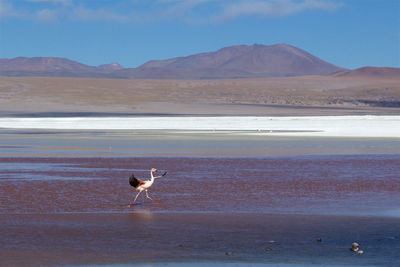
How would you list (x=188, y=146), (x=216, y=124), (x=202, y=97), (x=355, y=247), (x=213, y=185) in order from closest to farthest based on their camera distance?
(x=355, y=247) < (x=213, y=185) < (x=188, y=146) < (x=216, y=124) < (x=202, y=97)

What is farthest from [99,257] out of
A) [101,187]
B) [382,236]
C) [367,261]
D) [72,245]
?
[101,187]

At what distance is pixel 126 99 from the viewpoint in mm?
77625

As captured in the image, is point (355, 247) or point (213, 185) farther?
point (213, 185)

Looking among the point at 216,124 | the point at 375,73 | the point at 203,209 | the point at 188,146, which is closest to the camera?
the point at 203,209

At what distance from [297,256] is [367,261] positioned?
73 cm

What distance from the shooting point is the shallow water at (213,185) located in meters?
12.0

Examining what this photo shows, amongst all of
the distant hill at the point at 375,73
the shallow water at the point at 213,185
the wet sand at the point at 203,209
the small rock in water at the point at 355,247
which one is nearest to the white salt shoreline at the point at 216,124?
the wet sand at the point at 203,209

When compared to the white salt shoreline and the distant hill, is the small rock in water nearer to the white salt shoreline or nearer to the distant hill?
the white salt shoreline

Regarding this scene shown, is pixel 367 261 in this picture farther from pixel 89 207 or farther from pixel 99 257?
pixel 89 207

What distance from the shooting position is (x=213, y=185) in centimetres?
1486

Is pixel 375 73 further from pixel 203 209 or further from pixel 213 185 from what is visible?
pixel 203 209

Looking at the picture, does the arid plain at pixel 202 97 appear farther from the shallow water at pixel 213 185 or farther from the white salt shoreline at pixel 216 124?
the shallow water at pixel 213 185

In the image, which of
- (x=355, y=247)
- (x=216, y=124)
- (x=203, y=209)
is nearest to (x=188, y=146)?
(x=203, y=209)

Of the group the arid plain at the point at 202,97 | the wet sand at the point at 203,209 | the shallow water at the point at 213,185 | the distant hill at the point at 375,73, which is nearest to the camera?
the wet sand at the point at 203,209
